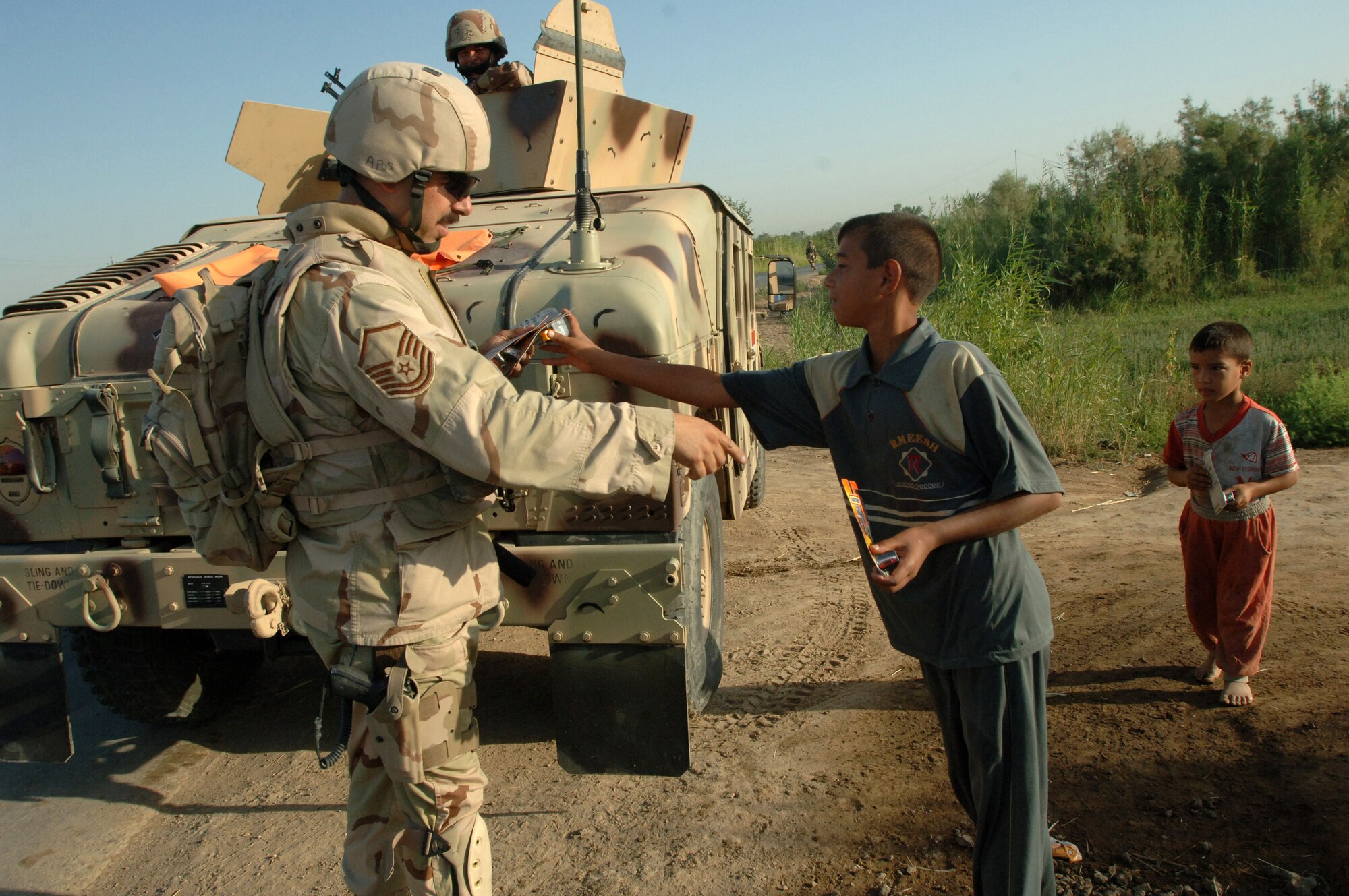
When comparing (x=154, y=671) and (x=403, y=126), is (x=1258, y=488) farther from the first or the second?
(x=154, y=671)

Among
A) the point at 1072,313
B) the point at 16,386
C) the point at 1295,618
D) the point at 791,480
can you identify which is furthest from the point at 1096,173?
the point at 16,386

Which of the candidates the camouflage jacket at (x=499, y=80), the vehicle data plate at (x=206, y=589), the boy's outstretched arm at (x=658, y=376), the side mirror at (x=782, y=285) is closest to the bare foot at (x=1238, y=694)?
the boy's outstretched arm at (x=658, y=376)

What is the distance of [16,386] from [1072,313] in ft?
49.3

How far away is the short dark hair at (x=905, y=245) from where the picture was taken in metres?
2.21

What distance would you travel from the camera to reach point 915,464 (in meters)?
2.18

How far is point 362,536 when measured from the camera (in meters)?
2.07

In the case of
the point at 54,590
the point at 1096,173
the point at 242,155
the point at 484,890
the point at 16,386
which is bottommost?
the point at 484,890

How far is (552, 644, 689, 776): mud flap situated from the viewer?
311 cm

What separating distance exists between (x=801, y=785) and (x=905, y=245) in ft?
6.16

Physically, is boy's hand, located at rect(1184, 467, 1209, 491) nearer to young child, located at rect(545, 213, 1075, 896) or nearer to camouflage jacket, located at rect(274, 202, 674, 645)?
young child, located at rect(545, 213, 1075, 896)

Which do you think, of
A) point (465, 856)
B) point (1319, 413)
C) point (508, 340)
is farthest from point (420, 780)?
point (1319, 413)

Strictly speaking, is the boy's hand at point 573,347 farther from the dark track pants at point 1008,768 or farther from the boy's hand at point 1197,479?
the boy's hand at point 1197,479

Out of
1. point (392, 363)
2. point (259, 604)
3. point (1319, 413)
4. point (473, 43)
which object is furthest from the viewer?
point (1319, 413)

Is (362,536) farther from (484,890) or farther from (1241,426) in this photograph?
(1241,426)
